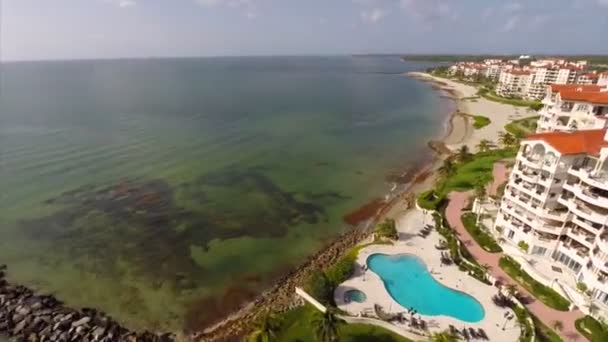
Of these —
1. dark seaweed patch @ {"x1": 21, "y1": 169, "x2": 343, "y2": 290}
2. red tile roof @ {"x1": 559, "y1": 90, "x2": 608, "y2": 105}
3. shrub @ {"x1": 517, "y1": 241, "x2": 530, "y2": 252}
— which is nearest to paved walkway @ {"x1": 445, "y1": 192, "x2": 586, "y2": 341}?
shrub @ {"x1": 517, "y1": 241, "x2": 530, "y2": 252}

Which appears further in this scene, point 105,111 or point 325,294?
point 105,111

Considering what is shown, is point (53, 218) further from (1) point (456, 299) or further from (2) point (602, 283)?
(2) point (602, 283)

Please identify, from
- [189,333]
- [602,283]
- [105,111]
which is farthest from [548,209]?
[105,111]

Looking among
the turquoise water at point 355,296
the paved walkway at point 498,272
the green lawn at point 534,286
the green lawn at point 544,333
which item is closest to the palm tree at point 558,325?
the paved walkway at point 498,272

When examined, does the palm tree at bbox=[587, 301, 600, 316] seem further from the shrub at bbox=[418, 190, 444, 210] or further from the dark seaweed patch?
the dark seaweed patch

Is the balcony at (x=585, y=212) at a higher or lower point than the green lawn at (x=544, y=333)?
higher

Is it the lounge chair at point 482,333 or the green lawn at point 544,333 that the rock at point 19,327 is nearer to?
the lounge chair at point 482,333
